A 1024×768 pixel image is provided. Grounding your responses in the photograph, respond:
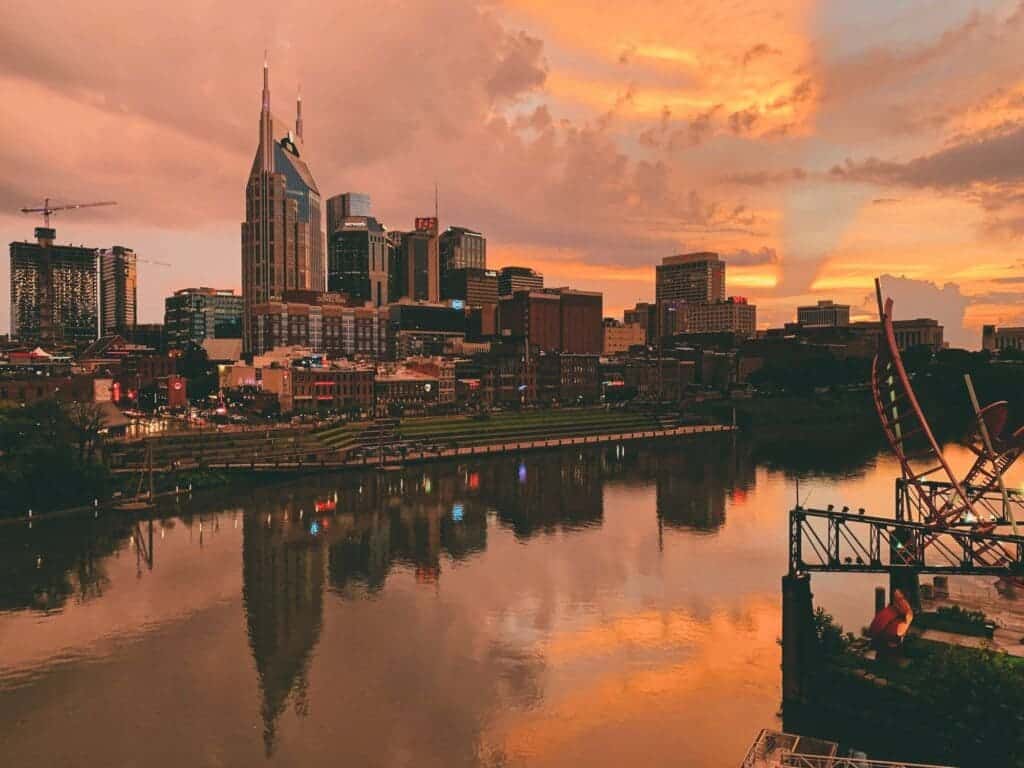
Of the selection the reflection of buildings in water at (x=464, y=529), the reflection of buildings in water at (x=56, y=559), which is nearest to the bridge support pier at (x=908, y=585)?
the reflection of buildings in water at (x=464, y=529)

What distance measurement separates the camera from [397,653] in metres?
42.4

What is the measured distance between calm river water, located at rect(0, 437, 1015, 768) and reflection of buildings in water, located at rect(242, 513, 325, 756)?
0.61ft

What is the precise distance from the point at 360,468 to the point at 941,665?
84251 millimetres

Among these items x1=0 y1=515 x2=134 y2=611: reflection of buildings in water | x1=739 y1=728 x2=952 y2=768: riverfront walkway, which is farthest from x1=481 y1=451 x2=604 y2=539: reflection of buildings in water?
x1=739 y1=728 x2=952 y2=768: riverfront walkway

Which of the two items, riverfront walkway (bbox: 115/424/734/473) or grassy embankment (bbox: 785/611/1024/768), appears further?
riverfront walkway (bbox: 115/424/734/473)

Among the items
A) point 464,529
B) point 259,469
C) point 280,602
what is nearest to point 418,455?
point 259,469

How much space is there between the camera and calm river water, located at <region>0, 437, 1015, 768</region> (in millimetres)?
33250

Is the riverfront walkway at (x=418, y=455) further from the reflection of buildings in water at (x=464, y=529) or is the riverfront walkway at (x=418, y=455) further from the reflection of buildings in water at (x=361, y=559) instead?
the reflection of buildings in water at (x=361, y=559)

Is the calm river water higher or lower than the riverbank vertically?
lower

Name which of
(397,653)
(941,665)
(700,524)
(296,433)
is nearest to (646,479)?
(700,524)

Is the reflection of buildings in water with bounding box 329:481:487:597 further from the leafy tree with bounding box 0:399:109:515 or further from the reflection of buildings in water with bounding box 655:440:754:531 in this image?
the leafy tree with bounding box 0:399:109:515

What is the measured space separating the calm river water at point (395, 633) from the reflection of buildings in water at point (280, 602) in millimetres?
187

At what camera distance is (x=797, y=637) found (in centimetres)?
3506

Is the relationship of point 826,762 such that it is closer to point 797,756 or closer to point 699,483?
point 797,756
